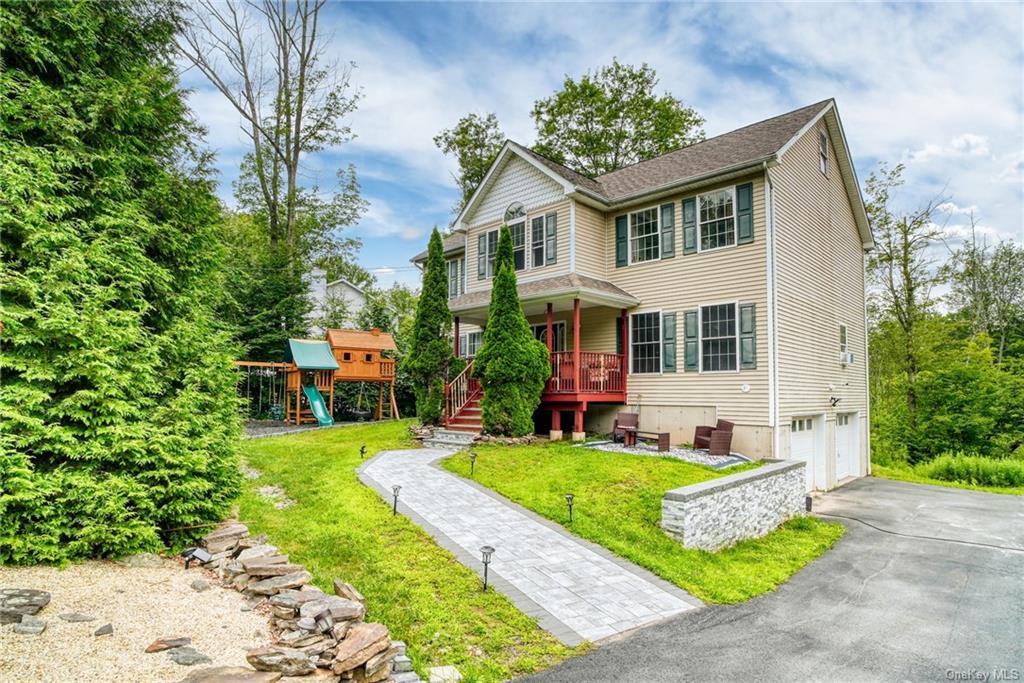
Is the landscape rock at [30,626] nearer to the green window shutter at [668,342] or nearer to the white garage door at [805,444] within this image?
the green window shutter at [668,342]

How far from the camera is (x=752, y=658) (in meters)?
4.72

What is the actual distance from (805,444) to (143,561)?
46.6 ft

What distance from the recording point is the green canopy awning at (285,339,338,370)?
64.3 feet

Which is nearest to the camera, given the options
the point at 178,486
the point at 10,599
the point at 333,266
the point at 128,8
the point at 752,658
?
the point at 10,599

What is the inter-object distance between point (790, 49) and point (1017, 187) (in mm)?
13879

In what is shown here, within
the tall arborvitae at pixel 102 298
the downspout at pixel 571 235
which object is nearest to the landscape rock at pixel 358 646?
the tall arborvitae at pixel 102 298

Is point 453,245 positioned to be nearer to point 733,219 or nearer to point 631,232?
point 631,232

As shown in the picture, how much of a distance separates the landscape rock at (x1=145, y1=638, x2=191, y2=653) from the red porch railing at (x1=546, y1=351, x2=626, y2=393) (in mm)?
10447

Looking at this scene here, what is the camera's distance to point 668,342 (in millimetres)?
13570

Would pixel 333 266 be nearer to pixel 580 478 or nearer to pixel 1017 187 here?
pixel 580 478

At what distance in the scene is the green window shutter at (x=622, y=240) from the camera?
14.8 m

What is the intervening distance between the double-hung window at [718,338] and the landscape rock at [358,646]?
10418mm

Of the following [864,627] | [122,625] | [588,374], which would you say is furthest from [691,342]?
[122,625]

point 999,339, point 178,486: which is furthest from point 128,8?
point 999,339
